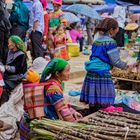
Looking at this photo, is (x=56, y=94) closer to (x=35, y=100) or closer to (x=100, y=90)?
(x=35, y=100)

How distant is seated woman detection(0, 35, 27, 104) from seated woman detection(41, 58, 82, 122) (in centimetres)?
237

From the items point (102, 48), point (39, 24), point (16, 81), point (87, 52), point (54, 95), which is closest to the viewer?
point (54, 95)

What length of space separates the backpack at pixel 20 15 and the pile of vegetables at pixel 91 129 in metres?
5.13

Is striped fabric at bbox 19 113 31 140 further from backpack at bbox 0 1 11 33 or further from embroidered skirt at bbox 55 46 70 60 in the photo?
embroidered skirt at bbox 55 46 70 60

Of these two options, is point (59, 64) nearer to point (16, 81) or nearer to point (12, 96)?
point (12, 96)

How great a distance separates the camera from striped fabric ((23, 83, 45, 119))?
4.78m

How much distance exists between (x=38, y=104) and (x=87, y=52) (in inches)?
383

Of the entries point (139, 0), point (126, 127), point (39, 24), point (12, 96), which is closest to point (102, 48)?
point (12, 96)

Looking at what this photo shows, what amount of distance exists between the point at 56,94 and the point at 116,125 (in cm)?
73

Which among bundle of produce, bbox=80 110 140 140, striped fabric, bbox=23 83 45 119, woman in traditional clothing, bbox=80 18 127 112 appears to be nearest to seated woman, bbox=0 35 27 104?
woman in traditional clothing, bbox=80 18 127 112

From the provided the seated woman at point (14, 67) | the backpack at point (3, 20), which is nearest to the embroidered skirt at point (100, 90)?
the seated woman at point (14, 67)

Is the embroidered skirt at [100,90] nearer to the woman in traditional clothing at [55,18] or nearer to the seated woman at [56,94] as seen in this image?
the seated woman at [56,94]

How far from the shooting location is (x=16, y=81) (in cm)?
722

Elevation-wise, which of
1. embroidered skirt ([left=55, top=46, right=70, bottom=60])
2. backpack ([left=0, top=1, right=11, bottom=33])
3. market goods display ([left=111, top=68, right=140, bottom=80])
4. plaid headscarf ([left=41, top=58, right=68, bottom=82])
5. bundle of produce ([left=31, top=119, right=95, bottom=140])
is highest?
backpack ([left=0, top=1, right=11, bottom=33])
